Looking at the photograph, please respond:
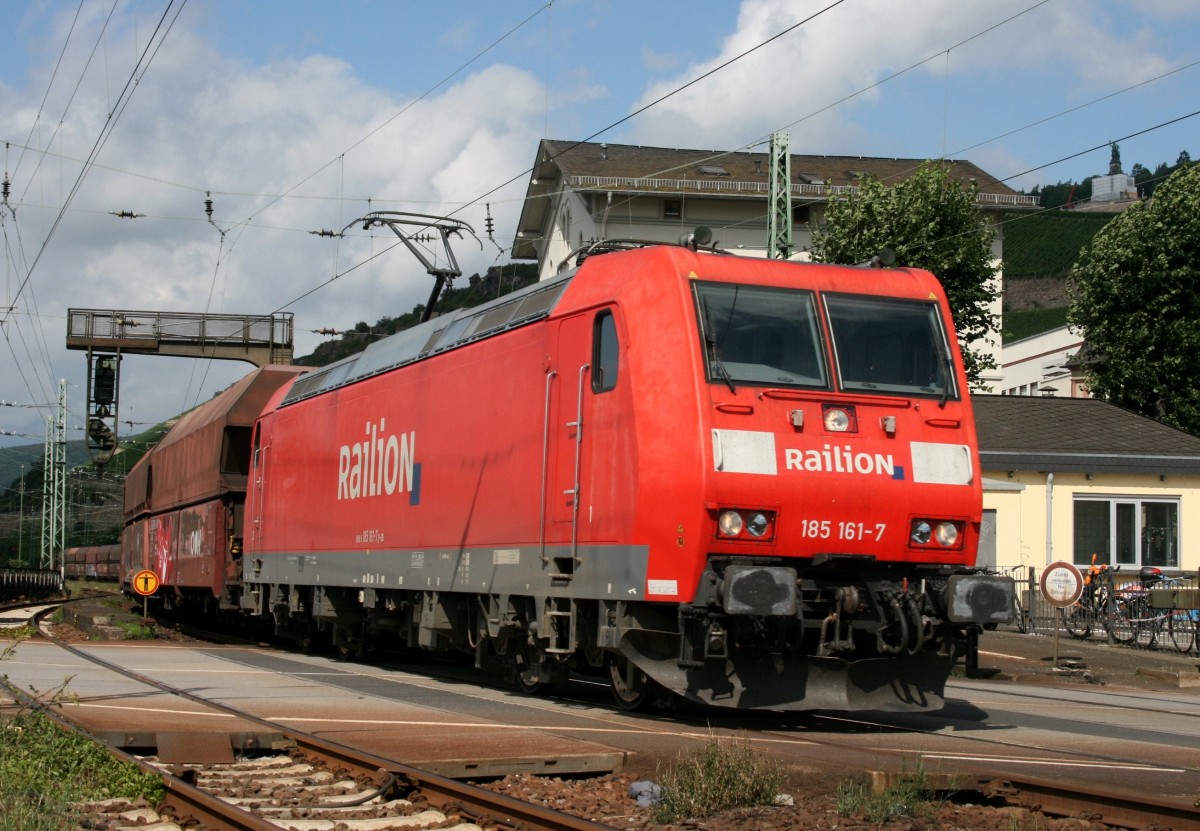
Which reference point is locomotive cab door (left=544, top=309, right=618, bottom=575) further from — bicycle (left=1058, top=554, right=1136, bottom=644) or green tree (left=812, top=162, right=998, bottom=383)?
green tree (left=812, top=162, right=998, bottom=383)

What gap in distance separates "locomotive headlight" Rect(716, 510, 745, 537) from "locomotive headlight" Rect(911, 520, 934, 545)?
148 centimetres

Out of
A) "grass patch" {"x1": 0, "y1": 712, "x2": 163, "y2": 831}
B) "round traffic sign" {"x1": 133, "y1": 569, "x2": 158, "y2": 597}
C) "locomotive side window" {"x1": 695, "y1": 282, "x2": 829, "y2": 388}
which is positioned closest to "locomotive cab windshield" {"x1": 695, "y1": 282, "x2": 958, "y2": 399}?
"locomotive side window" {"x1": 695, "y1": 282, "x2": 829, "y2": 388}

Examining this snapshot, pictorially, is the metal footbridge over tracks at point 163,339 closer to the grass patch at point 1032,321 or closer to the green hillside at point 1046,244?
the grass patch at point 1032,321

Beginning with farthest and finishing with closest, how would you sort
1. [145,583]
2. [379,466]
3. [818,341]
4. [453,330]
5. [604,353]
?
[145,583] → [379,466] → [453,330] → [604,353] → [818,341]

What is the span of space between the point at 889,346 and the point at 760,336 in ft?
3.81

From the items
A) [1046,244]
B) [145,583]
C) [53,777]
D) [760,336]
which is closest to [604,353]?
[760,336]

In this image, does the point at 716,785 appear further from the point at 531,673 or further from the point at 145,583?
the point at 145,583

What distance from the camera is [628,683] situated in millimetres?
11633

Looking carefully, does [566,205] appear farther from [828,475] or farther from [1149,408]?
[828,475]

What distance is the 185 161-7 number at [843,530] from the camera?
1047 cm

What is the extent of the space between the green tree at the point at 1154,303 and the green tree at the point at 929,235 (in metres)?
5.20

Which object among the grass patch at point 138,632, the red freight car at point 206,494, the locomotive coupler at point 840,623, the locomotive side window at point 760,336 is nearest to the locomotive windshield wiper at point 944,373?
the locomotive side window at point 760,336

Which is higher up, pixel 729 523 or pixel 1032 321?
pixel 1032 321

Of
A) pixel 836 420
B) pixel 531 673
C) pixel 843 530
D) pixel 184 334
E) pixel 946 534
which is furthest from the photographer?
pixel 184 334
